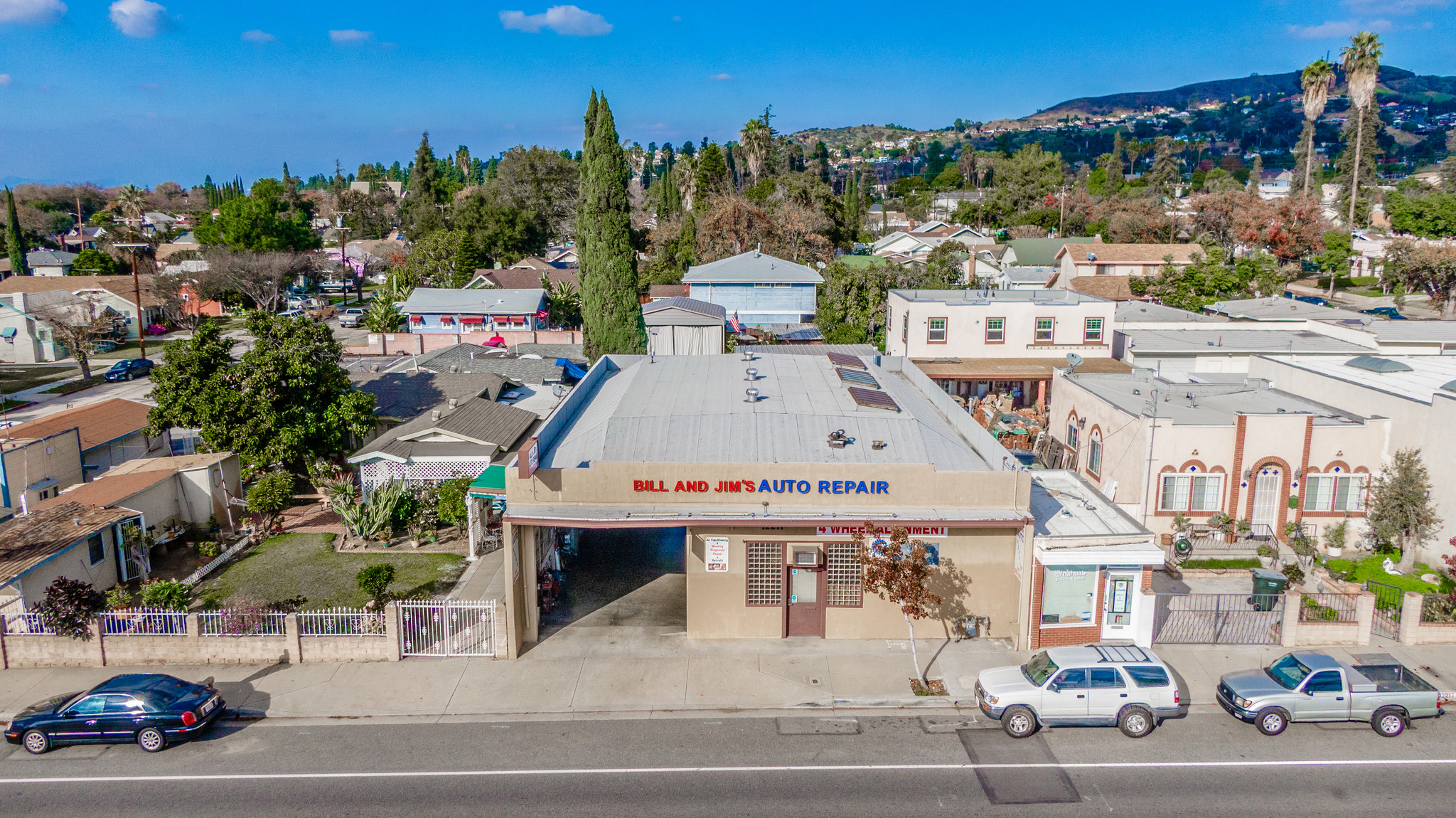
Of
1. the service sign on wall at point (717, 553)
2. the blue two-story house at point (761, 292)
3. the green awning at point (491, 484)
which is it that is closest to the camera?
the service sign on wall at point (717, 553)

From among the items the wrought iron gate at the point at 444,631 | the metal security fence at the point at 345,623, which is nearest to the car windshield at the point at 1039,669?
the wrought iron gate at the point at 444,631

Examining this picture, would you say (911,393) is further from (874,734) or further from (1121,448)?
(874,734)

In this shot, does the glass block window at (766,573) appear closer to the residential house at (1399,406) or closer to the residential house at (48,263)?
the residential house at (1399,406)

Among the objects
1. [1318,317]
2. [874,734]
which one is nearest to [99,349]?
[874,734]

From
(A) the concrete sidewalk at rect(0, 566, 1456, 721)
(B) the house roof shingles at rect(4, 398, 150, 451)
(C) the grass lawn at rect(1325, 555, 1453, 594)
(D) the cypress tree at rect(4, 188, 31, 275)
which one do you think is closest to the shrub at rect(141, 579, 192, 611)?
(A) the concrete sidewalk at rect(0, 566, 1456, 721)

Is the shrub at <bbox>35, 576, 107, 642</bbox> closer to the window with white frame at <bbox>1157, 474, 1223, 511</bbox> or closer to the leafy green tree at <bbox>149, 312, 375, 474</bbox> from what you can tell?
the leafy green tree at <bbox>149, 312, 375, 474</bbox>
